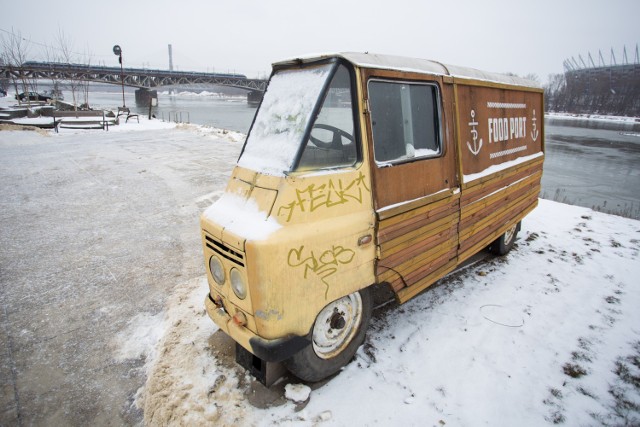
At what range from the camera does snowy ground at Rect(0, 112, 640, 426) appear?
8.70 ft

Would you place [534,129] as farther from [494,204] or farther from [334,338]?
[334,338]

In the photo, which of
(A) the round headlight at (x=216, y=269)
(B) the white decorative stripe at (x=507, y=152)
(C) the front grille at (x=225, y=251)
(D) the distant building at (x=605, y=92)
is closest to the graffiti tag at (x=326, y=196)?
(C) the front grille at (x=225, y=251)

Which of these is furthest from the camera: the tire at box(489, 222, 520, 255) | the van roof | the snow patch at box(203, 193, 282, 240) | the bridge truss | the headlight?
the bridge truss

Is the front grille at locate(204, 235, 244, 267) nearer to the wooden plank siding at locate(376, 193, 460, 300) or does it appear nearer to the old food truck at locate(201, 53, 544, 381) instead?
the old food truck at locate(201, 53, 544, 381)

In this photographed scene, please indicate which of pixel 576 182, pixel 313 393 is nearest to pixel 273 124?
pixel 313 393

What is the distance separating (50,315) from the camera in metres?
3.67

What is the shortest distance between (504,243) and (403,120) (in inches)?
130

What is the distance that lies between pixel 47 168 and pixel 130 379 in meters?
9.25

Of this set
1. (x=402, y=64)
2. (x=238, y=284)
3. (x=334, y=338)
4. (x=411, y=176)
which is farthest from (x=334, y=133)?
(x=334, y=338)

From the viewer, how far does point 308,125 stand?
7.90 feet

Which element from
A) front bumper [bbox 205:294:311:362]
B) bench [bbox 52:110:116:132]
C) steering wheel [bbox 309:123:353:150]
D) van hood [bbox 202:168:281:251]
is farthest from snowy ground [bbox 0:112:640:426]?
bench [bbox 52:110:116:132]

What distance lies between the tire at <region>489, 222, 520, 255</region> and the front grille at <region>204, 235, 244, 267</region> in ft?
13.6

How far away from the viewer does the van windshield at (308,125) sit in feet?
7.97

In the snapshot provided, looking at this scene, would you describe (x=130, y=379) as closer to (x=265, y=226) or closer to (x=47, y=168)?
(x=265, y=226)
